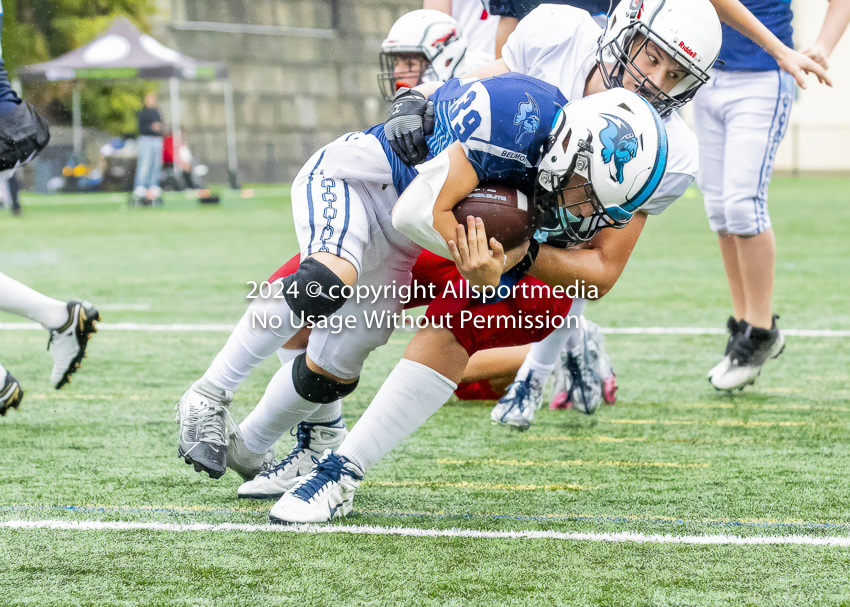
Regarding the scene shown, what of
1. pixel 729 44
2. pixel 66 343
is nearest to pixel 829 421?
pixel 729 44

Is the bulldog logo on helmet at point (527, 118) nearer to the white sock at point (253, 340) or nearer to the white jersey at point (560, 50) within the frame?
the white jersey at point (560, 50)

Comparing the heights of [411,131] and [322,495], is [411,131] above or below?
above

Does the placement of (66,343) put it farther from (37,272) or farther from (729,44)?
(37,272)

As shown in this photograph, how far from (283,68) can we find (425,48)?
839 inches

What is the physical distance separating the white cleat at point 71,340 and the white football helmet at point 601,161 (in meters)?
1.76

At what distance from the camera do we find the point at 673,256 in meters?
8.84

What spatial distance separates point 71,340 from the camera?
344 centimetres

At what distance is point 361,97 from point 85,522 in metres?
23.7

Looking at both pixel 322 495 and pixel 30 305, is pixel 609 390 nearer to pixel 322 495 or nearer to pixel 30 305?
pixel 322 495

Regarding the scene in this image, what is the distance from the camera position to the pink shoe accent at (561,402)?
12.8ft

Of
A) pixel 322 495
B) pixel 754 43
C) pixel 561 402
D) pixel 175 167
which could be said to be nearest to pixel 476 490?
pixel 322 495

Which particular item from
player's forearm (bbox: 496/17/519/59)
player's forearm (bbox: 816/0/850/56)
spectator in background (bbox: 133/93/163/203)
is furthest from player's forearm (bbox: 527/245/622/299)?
spectator in background (bbox: 133/93/163/203)

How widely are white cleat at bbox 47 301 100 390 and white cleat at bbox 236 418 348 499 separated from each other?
0.92 meters

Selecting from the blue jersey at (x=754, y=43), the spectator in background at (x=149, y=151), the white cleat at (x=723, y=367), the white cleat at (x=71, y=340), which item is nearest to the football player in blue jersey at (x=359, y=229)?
the white cleat at (x=71, y=340)
